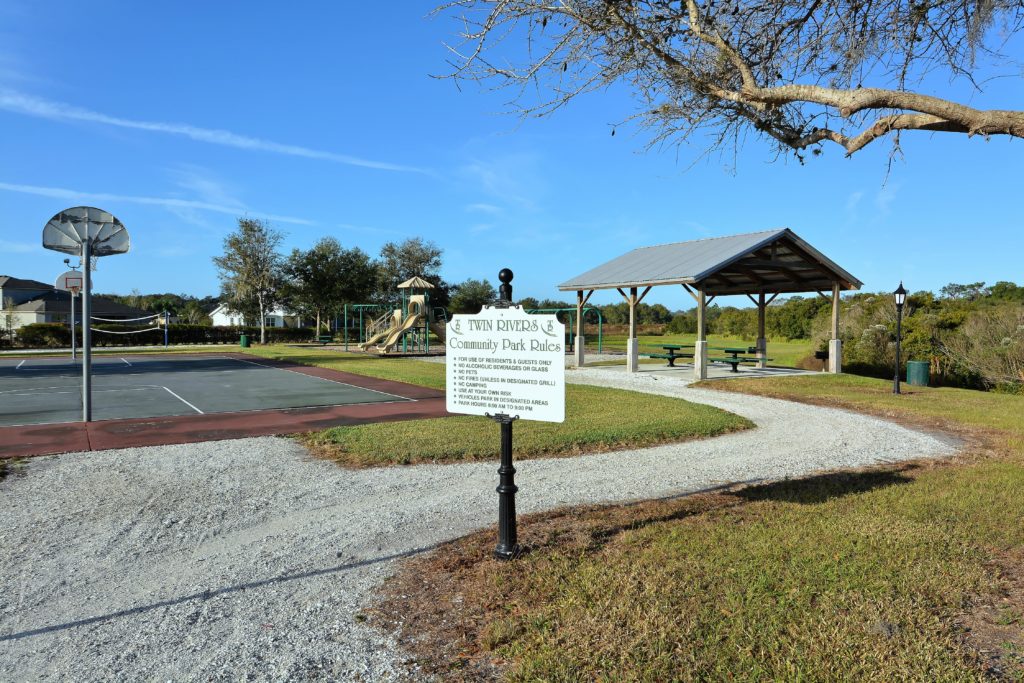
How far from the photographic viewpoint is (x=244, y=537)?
529 centimetres

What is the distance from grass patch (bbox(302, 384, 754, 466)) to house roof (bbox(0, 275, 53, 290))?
73423 millimetres

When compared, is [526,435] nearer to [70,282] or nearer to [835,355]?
[835,355]

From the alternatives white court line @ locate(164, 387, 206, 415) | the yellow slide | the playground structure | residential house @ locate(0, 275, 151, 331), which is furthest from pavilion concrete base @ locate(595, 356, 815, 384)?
residential house @ locate(0, 275, 151, 331)

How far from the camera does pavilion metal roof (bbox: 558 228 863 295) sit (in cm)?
1942

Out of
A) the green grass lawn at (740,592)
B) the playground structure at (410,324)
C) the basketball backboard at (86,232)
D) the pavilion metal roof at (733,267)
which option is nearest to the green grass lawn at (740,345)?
the pavilion metal roof at (733,267)

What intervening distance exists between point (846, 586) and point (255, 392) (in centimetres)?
1466

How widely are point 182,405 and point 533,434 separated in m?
8.05

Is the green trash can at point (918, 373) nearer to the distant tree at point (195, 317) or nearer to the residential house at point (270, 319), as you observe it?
the residential house at point (270, 319)

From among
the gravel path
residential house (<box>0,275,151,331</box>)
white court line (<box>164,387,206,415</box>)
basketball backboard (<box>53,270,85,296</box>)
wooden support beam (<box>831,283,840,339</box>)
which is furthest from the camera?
residential house (<box>0,275,151,331</box>)

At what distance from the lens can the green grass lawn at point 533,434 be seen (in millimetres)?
8430

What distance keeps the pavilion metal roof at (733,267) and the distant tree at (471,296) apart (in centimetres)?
2779

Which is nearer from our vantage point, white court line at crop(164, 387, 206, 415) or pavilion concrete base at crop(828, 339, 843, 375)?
white court line at crop(164, 387, 206, 415)

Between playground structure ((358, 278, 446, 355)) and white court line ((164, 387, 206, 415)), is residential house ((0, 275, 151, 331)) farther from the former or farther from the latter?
white court line ((164, 387, 206, 415))

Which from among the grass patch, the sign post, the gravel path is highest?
the sign post
